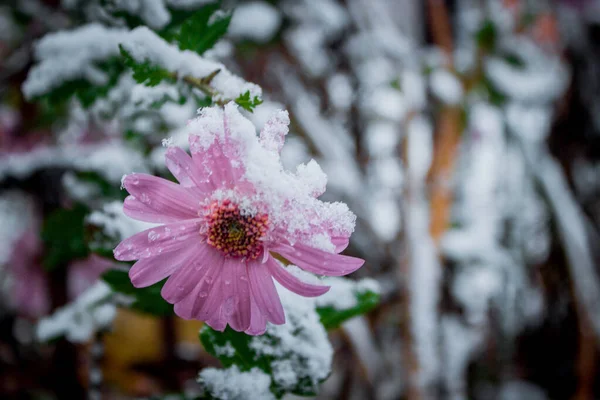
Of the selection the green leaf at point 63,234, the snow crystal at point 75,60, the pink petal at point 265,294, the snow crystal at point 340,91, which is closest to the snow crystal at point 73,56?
the snow crystal at point 75,60

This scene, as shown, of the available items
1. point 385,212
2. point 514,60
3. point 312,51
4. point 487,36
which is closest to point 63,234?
point 312,51

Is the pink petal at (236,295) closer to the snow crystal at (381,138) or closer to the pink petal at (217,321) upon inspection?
the pink petal at (217,321)

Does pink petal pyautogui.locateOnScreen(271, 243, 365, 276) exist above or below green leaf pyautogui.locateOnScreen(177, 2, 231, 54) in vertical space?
below

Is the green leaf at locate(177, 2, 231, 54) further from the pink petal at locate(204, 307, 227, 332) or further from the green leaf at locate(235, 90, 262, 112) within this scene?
the pink petal at locate(204, 307, 227, 332)

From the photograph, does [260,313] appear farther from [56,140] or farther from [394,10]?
[394,10]

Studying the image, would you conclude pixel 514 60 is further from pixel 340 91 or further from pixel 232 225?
pixel 232 225

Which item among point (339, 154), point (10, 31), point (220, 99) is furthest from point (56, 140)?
point (220, 99)

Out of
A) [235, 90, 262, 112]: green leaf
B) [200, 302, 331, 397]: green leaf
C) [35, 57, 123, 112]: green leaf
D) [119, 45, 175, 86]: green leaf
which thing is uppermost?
[35, 57, 123, 112]: green leaf

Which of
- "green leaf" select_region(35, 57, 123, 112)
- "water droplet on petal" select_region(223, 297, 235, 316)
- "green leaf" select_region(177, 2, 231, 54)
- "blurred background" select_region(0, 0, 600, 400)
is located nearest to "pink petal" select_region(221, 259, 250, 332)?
"water droplet on petal" select_region(223, 297, 235, 316)
